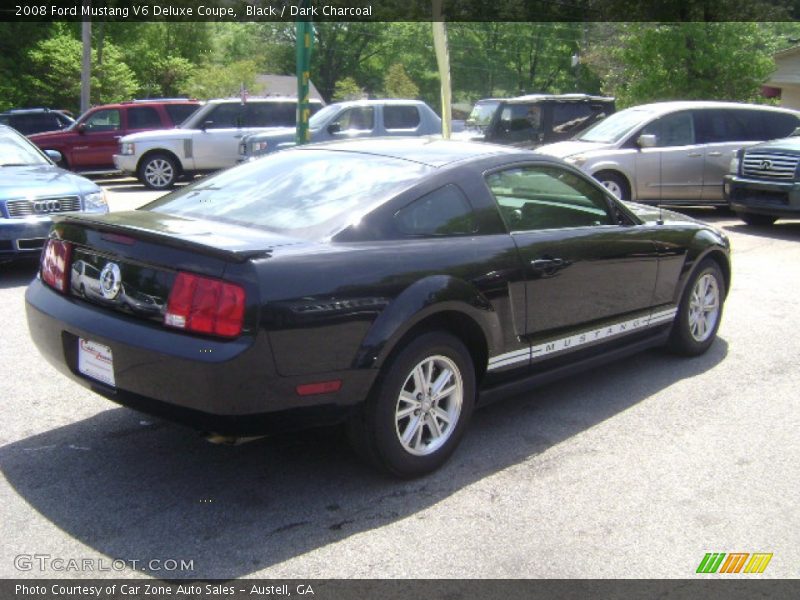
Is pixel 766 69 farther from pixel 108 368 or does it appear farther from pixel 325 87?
pixel 325 87

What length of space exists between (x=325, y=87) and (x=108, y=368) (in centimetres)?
6638

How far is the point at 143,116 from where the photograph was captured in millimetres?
20359

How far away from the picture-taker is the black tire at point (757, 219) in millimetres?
12961

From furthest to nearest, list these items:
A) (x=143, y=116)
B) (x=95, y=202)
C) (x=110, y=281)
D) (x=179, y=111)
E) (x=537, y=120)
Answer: (x=179, y=111) → (x=143, y=116) → (x=537, y=120) → (x=95, y=202) → (x=110, y=281)

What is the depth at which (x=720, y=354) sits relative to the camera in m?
6.36

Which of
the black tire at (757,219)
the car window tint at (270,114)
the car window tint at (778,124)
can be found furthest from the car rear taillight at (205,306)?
the car window tint at (270,114)

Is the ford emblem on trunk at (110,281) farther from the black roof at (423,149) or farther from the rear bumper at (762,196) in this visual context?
the rear bumper at (762,196)

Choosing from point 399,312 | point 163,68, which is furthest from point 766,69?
point 163,68

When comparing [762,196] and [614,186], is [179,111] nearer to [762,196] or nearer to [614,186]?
[614,186]

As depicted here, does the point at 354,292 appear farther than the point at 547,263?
No

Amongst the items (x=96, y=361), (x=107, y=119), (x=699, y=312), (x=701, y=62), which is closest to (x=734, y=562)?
(x=96, y=361)

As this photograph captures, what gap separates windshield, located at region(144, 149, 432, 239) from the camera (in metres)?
4.12

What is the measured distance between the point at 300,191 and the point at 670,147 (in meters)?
10.1

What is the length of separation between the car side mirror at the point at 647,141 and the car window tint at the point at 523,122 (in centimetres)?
374
